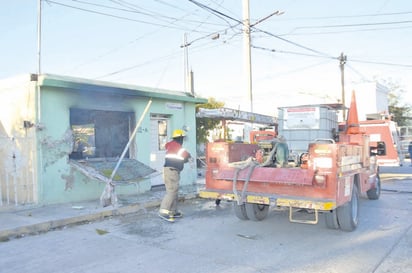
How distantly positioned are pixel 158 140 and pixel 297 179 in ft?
21.6

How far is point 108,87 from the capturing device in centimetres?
984

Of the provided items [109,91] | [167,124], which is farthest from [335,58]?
[109,91]

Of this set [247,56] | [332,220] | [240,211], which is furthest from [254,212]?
[247,56]

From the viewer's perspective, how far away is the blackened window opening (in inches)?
387

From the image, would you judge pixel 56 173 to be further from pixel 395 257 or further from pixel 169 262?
pixel 395 257

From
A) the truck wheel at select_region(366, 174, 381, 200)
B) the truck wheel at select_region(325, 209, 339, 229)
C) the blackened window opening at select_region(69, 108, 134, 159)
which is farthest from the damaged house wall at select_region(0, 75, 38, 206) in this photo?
the truck wheel at select_region(366, 174, 381, 200)

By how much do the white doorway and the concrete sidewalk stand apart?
173cm

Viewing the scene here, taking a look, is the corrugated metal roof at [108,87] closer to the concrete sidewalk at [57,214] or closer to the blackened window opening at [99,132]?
the blackened window opening at [99,132]

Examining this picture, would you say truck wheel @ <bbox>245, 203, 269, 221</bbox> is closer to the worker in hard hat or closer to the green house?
the worker in hard hat

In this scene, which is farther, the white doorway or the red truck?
the white doorway

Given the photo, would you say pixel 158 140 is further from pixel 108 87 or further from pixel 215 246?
pixel 215 246

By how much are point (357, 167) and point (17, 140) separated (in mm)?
7760

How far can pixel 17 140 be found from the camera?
9305mm

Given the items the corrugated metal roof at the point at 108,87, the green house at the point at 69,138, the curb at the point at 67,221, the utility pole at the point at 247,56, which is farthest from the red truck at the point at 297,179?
the utility pole at the point at 247,56
